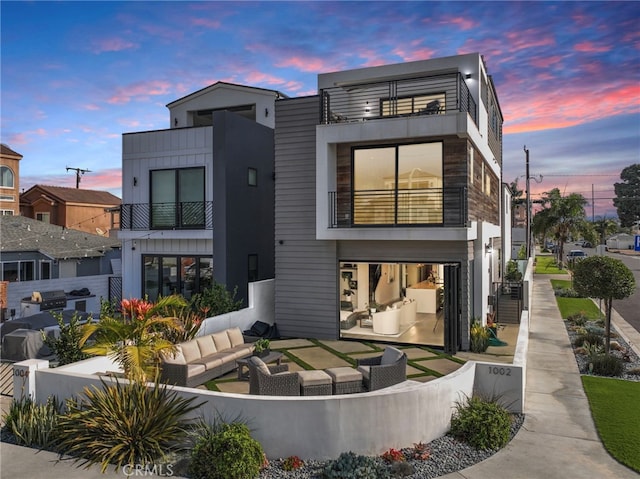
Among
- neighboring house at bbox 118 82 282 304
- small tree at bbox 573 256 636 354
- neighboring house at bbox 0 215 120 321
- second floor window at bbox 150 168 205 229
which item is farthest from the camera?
neighboring house at bbox 0 215 120 321

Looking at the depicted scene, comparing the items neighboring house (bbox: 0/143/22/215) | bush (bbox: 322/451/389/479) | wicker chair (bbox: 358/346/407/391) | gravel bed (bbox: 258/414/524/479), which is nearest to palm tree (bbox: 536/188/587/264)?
wicker chair (bbox: 358/346/407/391)

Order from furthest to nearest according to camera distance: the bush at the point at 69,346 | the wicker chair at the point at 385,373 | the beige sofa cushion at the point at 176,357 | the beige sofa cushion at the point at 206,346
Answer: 1. the beige sofa cushion at the point at 206,346
2. the bush at the point at 69,346
3. the beige sofa cushion at the point at 176,357
4. the wicker chair at the point at 385,373

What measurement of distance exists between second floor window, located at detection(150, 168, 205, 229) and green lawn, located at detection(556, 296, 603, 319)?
17.0 meters

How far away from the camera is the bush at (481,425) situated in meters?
8.35

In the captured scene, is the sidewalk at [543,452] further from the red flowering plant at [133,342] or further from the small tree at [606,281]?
the small tree at [606,281]

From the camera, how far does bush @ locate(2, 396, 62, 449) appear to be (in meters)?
8.44

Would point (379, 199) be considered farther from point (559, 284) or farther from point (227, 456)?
point (559, 284)

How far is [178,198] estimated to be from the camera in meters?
18.5

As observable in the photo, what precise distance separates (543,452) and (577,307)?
19814 mm

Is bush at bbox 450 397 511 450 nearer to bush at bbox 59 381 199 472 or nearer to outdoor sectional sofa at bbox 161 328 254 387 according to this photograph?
bush at bbox 59 381 199 472

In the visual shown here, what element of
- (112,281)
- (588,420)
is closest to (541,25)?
(588,420)

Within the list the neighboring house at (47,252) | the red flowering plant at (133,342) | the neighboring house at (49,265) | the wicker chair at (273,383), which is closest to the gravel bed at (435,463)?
the wicker chair at (273,383)

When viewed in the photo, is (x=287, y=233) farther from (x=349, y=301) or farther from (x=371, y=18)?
(x=371, y=18)

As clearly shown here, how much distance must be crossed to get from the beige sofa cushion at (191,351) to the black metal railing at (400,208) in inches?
214
